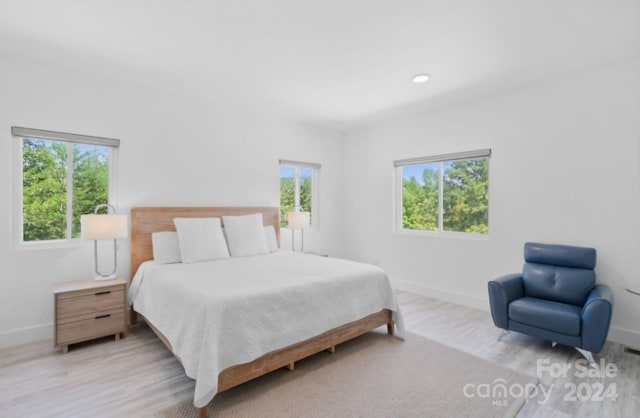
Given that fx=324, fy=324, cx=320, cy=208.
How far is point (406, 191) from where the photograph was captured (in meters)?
4.99

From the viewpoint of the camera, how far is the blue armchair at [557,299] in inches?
100.0

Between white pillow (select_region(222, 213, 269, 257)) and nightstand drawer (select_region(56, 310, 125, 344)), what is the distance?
1.26m

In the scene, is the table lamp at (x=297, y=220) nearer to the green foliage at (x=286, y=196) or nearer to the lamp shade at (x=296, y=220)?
the lamp shade at (x=296, y=220)

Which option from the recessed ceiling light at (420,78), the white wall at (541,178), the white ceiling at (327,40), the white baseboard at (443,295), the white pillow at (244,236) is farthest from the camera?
the white baseboard at (443,295)

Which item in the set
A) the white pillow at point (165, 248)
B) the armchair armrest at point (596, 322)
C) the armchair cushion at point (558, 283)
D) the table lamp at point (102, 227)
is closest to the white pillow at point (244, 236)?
the white pillow at point (165, 248)

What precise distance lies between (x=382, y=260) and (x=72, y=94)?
439 cm

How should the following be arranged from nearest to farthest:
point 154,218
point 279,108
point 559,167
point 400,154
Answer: point 559,167
point 154,218
point 279,108
point 400,154

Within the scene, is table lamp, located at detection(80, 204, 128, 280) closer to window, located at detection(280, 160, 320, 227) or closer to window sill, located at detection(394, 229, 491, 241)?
window, located at detection(280, 160, 320, 227)

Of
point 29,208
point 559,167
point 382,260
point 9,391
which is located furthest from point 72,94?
point 559,167

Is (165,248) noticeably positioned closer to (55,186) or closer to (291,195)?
(55,186)

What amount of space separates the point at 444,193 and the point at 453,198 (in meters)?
0.16

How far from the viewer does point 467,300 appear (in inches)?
161

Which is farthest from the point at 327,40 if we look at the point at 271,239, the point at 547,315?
the point at 547,315

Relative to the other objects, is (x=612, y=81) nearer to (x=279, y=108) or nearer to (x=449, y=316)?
(x=449, y=316)
